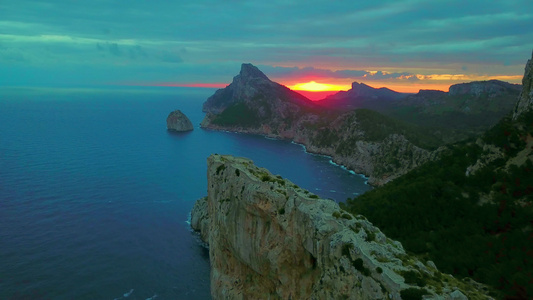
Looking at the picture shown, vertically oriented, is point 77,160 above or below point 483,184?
below

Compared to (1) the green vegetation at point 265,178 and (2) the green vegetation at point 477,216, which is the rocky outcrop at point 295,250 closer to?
(1) the green vegetation at point 265,178

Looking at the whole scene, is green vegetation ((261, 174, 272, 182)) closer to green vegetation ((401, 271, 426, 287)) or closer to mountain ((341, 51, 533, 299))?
mountain ((341, 51, 533, 299))

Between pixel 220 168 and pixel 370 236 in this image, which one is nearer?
pixel 370 236

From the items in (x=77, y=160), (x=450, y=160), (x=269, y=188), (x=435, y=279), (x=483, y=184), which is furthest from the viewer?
(x=77, y=160)

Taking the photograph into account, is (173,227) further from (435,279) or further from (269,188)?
(435,279)

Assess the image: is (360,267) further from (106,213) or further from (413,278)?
(106,213)

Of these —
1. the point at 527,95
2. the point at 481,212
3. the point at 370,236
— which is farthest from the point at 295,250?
the point at 527,95

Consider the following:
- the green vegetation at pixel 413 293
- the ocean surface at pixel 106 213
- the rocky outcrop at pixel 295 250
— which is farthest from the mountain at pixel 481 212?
the ocean surface at pixel 106 213

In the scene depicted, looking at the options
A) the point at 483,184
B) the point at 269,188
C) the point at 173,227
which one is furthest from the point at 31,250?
the point at 483,184
